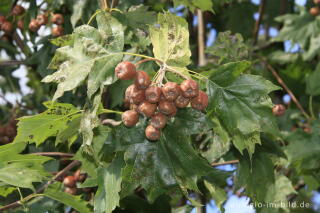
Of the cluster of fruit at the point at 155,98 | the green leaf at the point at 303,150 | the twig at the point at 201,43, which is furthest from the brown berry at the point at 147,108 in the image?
the twig at the point at 201,43

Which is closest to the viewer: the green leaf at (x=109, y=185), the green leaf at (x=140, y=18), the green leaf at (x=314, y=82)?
the green leaf at (x=109, y=185)

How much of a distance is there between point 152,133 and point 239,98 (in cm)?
50

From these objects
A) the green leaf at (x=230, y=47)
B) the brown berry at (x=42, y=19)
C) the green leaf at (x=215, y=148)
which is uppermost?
the brown berry at (x=42, y=19)

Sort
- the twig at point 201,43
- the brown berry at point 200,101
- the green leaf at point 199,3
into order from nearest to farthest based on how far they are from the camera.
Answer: the brown berry at point 200,101 → the green leaf at point 199,3 → the twig at point 201,43

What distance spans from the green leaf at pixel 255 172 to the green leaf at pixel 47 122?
4.17ft

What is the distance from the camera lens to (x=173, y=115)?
2623 mm

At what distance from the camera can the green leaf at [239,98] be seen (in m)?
2.65

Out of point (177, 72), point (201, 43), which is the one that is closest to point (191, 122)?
point (177, 72)

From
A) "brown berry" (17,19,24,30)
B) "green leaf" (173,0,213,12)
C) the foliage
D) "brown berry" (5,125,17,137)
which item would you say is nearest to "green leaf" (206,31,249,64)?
the foliage

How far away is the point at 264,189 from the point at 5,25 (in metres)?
2.76

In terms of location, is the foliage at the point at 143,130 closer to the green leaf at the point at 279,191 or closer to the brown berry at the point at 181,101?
the green leaf at the point at 279,191

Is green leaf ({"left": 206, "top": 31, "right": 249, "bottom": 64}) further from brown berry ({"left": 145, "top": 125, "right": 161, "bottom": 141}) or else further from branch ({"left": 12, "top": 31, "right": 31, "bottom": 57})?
branch ({"left": 12, "top": 31, "right": 31, "bottom": 57})

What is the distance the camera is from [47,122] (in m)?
2.94

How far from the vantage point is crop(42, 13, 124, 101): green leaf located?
2.63 metres
